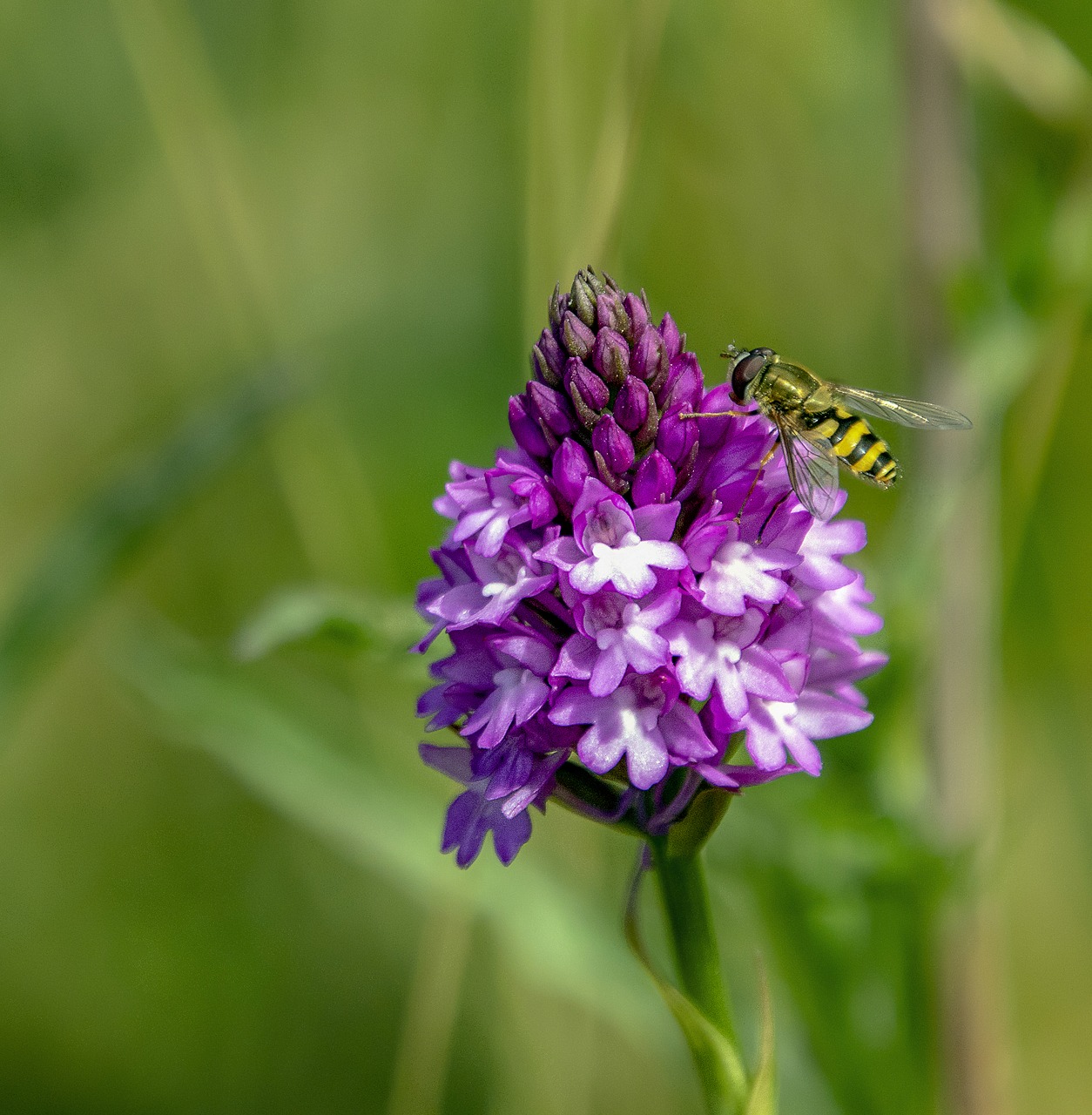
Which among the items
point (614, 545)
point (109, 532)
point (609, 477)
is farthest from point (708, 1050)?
point (109, 532)

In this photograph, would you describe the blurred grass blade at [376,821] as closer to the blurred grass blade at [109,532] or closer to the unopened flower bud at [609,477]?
the blurred grass blade at [109,532]

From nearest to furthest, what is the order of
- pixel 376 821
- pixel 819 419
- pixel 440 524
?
pixel 819 419 < pixel 376 821 < pixel 440 524

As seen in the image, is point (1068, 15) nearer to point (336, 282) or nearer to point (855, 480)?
point (855, 480)

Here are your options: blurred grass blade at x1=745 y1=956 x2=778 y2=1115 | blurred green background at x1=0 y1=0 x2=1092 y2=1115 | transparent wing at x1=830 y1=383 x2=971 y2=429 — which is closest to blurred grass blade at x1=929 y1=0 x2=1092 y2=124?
blurred green background at x1=0 y1=0 x2=1092 y2=1115

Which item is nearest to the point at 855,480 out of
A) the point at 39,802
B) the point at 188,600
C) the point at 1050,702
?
the point at 1050,702

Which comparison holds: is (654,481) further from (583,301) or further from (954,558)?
(954,558)

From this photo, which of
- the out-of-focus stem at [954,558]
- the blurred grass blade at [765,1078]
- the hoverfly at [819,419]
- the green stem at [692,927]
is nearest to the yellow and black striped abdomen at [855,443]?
the hoverfly at [819,419]
